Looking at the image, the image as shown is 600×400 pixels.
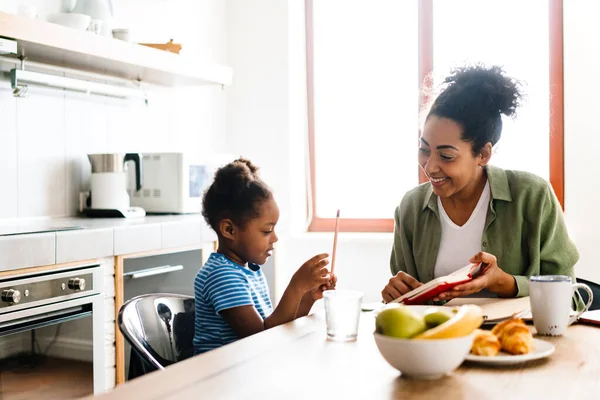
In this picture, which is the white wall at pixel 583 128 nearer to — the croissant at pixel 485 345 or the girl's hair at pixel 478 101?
the girl's hair at pixel 478 101

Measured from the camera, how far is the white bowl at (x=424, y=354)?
3.01 feet

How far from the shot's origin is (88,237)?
2.43 metres

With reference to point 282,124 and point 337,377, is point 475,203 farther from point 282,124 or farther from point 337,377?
point 282,124

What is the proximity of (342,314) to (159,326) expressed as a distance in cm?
48

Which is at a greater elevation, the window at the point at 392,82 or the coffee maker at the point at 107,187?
the window at the point at 392,82

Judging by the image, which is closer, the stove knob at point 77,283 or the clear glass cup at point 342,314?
the clear glass cup at point 342,314

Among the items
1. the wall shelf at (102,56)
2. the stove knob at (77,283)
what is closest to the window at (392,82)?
the wall shelf at (102,56)

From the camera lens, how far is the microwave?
3277 millimetres

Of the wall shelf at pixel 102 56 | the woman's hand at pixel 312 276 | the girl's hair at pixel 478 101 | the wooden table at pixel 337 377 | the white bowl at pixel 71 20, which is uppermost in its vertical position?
the white bowl at pixel 71 20

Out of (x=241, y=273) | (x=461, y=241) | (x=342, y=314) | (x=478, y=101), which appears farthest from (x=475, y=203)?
(x=342, y=314)

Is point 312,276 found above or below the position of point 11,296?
above

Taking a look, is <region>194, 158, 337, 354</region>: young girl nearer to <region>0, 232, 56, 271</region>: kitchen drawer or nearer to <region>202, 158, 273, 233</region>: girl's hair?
<region>202, 158, 273, 233</region>: girl's hair

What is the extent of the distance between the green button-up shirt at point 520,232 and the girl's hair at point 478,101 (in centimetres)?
13

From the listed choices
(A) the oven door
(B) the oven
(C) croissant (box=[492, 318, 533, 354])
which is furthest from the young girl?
(B) the oven
